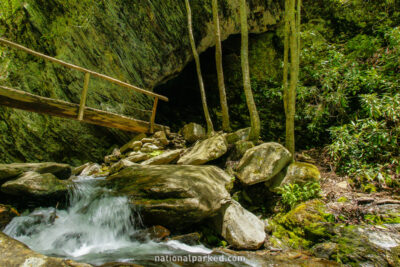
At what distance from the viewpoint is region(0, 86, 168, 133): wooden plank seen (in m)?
4.61

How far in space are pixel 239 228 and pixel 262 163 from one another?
148cm

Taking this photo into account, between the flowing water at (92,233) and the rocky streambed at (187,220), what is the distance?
1 cm

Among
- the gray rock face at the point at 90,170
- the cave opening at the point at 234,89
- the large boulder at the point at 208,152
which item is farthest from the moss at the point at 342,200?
the gray rock face at the point at 90,170

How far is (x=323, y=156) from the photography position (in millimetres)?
5422

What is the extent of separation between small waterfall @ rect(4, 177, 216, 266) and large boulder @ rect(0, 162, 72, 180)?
3.53ft

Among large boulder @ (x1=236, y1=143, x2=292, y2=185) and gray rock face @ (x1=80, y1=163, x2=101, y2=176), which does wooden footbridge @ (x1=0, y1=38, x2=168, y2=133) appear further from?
large boulder @ (x1=236, y1=143, x2=292, y2=185)

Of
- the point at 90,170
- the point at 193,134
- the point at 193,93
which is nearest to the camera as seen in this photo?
the point at 90,170

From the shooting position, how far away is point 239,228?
11.3ft

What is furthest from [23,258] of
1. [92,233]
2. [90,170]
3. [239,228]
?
[90,170]

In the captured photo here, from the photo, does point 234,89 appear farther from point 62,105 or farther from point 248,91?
point 62,105

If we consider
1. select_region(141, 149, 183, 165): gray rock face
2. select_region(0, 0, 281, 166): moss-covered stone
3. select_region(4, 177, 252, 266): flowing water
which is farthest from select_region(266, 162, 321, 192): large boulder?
select_region(0, 0, 281, 166): moss-covered stone

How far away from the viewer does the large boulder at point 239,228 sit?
328 cm

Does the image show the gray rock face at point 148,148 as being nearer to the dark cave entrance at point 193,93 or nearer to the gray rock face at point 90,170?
the gray rock face at point 90,170

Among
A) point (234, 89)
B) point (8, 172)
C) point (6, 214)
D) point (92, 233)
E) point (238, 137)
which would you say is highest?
point (234, 89)
